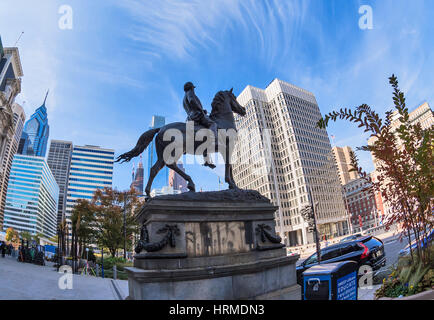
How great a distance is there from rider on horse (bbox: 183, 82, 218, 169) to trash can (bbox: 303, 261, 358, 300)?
4028 mm

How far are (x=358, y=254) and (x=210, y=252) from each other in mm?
8465

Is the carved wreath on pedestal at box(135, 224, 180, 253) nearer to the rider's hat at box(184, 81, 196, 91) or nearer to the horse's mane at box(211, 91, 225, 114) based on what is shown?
the horse's mane at box(211, 91, 225, 114)

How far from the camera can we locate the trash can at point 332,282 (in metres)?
3.64

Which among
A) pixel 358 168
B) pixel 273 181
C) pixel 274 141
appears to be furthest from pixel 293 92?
pixel 358 168

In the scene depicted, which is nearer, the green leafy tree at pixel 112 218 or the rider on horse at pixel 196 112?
the rider on horse at pixel 196 112

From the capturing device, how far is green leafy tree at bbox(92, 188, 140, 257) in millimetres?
28938

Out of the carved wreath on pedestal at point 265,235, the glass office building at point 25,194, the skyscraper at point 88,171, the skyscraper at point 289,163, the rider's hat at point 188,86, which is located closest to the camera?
the carved wreath on pedestal at point 265,235

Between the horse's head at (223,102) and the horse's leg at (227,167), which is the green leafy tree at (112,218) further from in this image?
the horse's leg at (227,167)

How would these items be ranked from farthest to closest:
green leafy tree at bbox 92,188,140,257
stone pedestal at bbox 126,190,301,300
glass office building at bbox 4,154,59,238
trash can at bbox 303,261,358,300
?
glass office building at bbox 4,154,59,238
green leafy tree at bbox 92,188,140,257
stone pedestal at bbox 126,190,301,300
trash can at bbox 303,261,358,300

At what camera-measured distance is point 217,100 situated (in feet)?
24.7

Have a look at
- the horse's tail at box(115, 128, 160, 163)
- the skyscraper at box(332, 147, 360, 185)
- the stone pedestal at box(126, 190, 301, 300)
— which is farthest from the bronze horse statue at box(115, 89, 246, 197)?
the skyscraper at box(332, 147, 360, 185)

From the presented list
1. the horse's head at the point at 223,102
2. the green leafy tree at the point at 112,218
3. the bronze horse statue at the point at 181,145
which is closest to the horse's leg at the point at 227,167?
the bronze horse statue at the point at 181,145

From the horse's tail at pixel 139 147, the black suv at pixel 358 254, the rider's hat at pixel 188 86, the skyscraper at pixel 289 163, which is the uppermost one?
the skyscraper at pixel 289 163

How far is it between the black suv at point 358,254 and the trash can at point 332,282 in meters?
7.21
